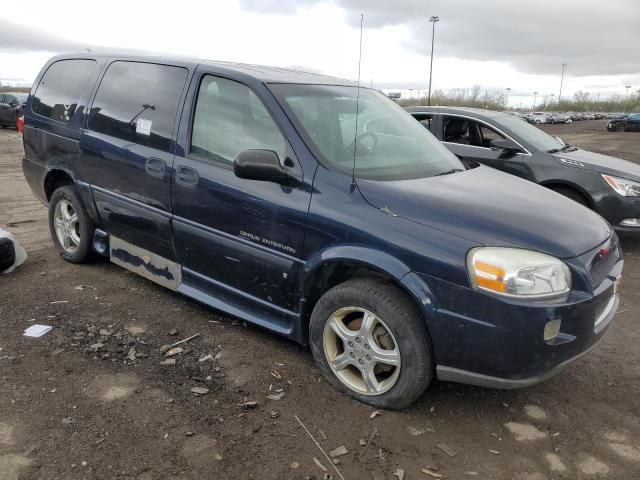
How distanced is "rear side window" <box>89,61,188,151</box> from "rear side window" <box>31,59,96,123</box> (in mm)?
339

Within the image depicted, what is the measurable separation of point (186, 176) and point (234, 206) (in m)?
0.49

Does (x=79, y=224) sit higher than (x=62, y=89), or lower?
lower

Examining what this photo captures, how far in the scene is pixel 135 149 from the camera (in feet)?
12.7

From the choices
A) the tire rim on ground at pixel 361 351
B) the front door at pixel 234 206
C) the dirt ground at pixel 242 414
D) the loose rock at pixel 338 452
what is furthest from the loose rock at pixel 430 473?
the front door at pixel 234 206

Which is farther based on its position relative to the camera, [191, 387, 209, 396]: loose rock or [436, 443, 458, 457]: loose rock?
[191, 387, 209, 396]: loose rock

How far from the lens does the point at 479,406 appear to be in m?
3.03

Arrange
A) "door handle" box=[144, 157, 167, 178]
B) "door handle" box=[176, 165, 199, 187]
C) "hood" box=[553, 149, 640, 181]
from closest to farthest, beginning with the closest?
"door handle" box=[176, 165, 199, 187]
"door handle" box=[144, 157, 167, 178]
"hood" box=[553, 149, 640, 181]

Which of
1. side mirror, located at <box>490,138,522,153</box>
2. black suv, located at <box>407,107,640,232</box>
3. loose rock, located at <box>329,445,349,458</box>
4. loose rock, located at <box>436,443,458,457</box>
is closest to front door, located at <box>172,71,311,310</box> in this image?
loose rock, located at <box>329,445,349,458</box>

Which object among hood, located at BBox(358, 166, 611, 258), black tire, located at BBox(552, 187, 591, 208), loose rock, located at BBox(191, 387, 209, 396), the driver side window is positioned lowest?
loose rock, located at BBox(191, 387, 209, 396)

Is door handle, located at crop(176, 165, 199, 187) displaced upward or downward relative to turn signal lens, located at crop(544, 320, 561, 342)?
upward

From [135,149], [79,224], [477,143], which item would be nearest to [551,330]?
[135,149]

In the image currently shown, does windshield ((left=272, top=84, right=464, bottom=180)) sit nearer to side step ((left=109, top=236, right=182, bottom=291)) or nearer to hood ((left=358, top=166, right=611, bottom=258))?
hood ((left=358, top=166, right=611, bottom=258))

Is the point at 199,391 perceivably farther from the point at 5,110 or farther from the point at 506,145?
the point at 5,110

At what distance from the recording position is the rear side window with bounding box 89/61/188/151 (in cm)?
373
